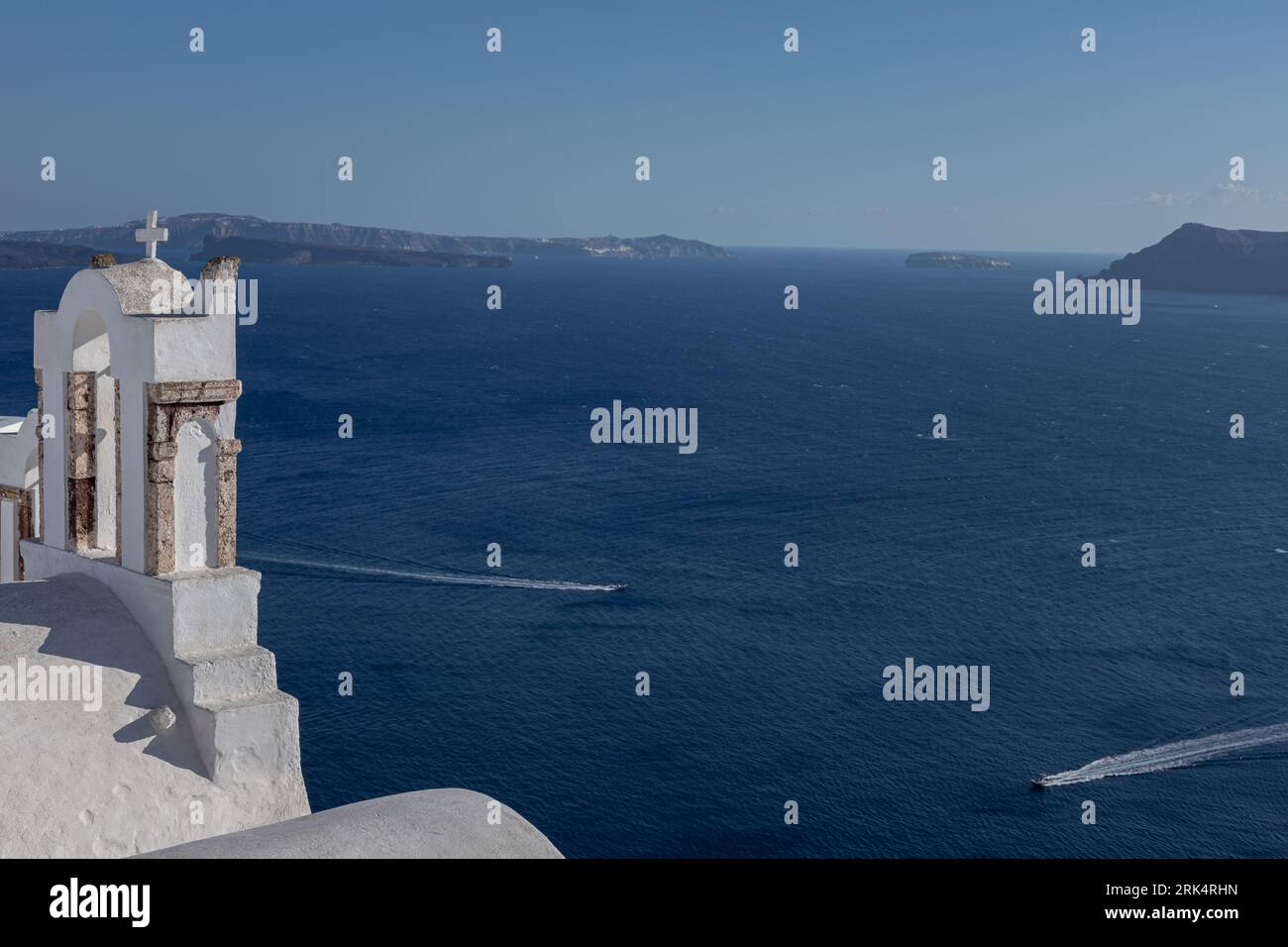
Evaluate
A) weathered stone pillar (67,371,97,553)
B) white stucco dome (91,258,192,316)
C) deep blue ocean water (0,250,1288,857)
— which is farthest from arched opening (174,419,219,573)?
deep blue ocean water (0,250,1288,857)

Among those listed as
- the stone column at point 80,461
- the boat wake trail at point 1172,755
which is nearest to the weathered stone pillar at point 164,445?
the stone column at point 80,461

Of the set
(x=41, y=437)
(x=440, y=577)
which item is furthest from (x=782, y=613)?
(x=41, y=437)

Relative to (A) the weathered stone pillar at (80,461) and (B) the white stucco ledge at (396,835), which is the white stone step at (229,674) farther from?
(A) the weathered stone pillar at (80,461)

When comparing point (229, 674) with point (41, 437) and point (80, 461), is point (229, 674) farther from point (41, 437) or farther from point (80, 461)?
point (41, 437)

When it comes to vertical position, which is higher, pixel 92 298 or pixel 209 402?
pixel 92 298
